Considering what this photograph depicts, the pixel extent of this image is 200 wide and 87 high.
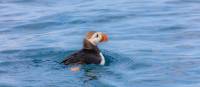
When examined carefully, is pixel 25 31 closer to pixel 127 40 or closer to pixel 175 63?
pixel 127 40

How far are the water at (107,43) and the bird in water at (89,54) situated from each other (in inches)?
5.7

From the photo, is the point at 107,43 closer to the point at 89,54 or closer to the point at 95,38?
the point at 95,38

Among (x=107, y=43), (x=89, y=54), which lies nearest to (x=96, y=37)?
(x=89, y=54)

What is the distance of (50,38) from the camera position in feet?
53.4

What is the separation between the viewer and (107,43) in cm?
1582

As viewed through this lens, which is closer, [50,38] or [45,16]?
[50,38]

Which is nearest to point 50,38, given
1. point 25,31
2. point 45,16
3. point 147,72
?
point 25,31

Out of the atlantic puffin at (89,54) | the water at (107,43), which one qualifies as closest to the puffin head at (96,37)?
the atlantic puffin at (89,54)

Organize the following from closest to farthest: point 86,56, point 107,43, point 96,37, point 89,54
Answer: point 86,56, point 89,54, point 96,37, point 107,43

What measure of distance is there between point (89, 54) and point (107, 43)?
6.94ft

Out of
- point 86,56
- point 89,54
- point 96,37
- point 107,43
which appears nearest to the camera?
point 86,56

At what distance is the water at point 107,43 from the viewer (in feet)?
41.4

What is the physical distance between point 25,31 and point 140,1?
410 centimetres

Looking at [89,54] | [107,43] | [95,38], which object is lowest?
[107,43]
